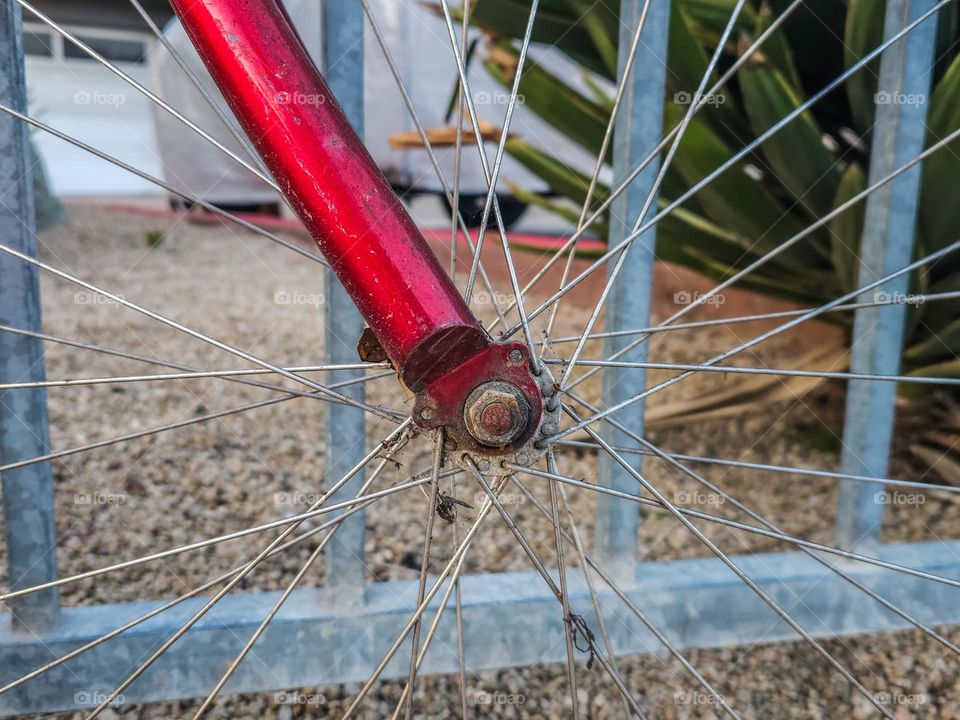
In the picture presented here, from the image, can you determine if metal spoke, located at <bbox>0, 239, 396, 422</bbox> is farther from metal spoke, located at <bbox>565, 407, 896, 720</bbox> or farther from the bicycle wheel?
metal spoke, located at <bbox>565, 407, 896, 720</bbox>

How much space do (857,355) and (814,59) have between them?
1.75ft

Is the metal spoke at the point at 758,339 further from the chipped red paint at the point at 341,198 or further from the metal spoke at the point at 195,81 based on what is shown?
the metal spoke at the point at 195,81

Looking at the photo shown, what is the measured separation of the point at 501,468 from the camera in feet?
1.88

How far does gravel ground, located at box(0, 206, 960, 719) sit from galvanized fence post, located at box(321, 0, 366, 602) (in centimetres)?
13

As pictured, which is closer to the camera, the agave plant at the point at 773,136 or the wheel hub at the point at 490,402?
the wheel hub at the point at 490,402

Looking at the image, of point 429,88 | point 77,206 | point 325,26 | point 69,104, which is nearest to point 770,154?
point 325,26

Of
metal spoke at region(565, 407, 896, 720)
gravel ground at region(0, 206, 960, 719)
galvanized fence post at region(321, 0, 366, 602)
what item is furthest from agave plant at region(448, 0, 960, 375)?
metal spoke at region(565, 407, 896, 720)

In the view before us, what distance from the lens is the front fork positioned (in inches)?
21.3

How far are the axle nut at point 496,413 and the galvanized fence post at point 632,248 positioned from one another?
0.28 meters

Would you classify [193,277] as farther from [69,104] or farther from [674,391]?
[69,104]

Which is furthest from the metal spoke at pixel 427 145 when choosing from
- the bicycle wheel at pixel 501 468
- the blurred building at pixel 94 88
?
the blurred building at pixel 94 88

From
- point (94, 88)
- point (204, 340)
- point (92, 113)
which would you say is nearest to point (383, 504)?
point (204, 340)

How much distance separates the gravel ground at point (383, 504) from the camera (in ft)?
2.74

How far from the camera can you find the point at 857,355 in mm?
885
